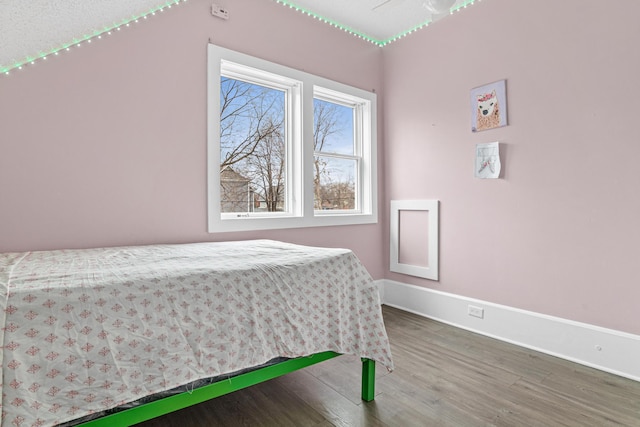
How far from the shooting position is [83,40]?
6.31ft

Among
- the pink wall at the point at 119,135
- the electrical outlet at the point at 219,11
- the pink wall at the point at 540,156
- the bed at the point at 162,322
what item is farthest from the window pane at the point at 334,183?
the bed at the point at 162,322

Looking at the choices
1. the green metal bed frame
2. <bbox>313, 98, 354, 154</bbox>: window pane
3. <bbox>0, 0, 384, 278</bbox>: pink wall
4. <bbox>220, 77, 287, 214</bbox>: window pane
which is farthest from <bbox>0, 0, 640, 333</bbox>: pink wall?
the green metal bed frame

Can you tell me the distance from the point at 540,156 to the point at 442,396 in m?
1.68

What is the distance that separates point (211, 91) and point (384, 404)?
217 cm

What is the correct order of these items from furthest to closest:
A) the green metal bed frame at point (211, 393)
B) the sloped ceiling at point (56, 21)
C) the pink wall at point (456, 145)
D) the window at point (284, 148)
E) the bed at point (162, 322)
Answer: the window at point (284, 148) → the pink wall at point (456, 145) → the sloped ceiling at point (56, 21) → the green metal bed frame at point (211, 393) → the bed at point (162, 322)

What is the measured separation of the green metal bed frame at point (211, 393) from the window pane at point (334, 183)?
1699 millimetres

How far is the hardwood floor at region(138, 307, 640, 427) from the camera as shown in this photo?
61.2 inches

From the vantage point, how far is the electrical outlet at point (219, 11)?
2363 mm

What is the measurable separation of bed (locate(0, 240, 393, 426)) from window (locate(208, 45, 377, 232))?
954 millimetres

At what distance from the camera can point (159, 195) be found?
2180 mm

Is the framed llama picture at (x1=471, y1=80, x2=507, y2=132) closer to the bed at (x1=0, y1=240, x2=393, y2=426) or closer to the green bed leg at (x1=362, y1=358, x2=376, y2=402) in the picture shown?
the bed at (x1=0, y1=240, x2=393, y2=426)

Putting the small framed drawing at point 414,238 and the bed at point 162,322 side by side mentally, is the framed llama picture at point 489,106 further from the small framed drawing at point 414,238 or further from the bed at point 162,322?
the bed at point 162,322

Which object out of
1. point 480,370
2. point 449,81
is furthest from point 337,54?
point 480,370

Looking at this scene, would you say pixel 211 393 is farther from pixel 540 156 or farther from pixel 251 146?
pixel 540 156
